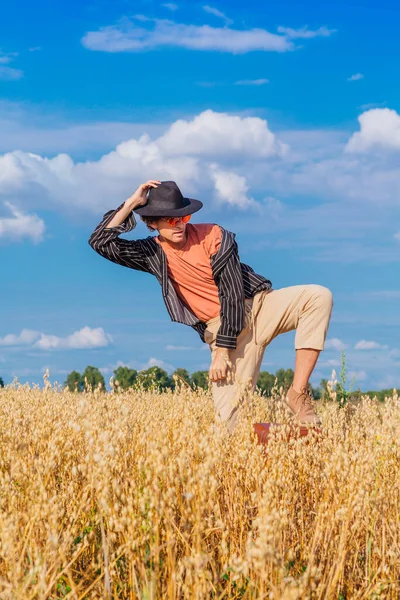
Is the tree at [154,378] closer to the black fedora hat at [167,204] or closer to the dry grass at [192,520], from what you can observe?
the black fedora hat at [167,204]

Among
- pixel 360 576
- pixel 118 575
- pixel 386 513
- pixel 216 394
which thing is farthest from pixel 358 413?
pixel 118 575

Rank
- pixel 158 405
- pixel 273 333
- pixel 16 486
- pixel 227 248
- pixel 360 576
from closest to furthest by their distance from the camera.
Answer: pixel 360 576
pixel 16 486
pixel 227 248
pixel 273 333
pixel 158 405

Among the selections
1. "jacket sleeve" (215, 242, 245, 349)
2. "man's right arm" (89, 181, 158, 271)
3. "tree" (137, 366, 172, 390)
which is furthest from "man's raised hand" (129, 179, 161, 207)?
"tree" (137, 366, 172, 390)

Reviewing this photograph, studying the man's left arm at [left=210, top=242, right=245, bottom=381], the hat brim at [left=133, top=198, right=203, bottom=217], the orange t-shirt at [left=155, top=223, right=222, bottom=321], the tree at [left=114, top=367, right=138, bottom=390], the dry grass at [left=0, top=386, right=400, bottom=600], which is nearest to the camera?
the dry grass at [left=0, top=386, right=400, bottom=600]

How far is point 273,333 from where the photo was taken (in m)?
Result: 6.02

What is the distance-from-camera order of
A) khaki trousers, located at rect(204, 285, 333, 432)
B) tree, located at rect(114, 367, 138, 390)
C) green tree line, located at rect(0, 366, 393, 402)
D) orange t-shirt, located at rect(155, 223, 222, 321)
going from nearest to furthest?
orange t-shirt, located at rect(155, 223, 222, 321), khaki trousers, located at rect(204, 285, 333, 432), green tree line, located at rect(0, 366, 393, 402), tree, located at rect(114, 367, 138, 390)

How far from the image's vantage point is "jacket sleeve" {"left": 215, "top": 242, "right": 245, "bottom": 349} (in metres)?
5.63

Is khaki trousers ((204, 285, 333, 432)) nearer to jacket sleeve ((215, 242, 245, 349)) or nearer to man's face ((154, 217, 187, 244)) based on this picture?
jacket sleeve ((215, 242, 245, 349))

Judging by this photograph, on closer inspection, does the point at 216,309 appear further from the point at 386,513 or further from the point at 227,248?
the point at 386,513

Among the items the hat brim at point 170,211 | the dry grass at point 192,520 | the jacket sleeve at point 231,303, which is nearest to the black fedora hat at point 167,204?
the hat brim at point 170,211

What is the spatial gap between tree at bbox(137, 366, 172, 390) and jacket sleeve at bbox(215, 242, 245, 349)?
8.99 feet

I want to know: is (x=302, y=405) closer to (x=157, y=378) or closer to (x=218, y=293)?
(x=218, y=293)

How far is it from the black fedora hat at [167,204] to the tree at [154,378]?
121 inches

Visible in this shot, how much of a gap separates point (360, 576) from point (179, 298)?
3.28m
